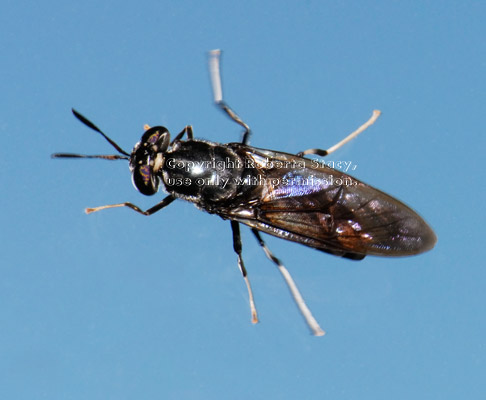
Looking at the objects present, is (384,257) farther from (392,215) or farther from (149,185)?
(149,185)

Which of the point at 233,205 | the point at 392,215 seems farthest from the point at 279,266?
the point at 392,215

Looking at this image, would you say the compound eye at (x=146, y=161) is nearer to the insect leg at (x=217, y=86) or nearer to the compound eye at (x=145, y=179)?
the compound eye at (x=145, y=179)

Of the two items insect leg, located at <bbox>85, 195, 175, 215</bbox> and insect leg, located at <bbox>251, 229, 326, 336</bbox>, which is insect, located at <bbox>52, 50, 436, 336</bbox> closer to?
insect leg, located at <bbox>85, 195, 175, 215</bbox>

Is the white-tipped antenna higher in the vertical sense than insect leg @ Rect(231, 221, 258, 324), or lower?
higher

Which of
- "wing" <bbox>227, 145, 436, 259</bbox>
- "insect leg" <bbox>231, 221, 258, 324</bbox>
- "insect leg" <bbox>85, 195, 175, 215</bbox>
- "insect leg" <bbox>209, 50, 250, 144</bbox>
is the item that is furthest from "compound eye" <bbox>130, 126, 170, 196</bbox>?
"insect leg" <bbox>231, 221, 258, 324</bbox>

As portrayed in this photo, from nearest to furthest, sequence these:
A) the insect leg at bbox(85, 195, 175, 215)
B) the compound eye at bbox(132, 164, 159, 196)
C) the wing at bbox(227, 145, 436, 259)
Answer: the wing at bbox(227, 145, 436, 259)
the compound eye at bbox(132, 164, 159, 196)
the insect leg at bbox(85, 195, 175, 215)

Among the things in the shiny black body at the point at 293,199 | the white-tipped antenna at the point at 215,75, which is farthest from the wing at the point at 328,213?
the white-tipped antenna at the point at 215,75

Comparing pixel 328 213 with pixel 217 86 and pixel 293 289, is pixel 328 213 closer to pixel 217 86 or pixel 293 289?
pixel 293 289
